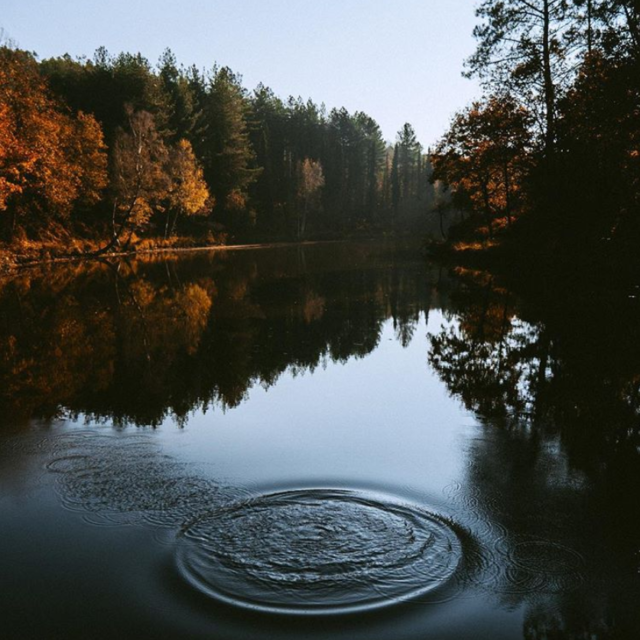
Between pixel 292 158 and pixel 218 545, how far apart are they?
347ft

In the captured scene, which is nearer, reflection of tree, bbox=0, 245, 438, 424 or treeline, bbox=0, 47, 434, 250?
reflection of tree, bbox=0, 245, 438, 424

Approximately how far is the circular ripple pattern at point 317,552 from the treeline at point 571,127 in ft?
53.2

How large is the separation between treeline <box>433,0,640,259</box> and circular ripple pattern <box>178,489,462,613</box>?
16212 mm

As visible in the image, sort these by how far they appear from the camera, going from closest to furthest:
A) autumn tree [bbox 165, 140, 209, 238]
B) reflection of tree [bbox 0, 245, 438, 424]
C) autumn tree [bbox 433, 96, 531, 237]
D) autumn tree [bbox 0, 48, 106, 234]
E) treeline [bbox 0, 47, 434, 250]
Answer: reflection of tree [bbox 0, 245, 438, 424], autumn tree [bbox 433, 96, 531, 237], autumn tree [bbox 0, 48, 106, 234], treeline [bbox 0, 47, 434, 250], autumn tree [bbox 165, 140, 209, 238]

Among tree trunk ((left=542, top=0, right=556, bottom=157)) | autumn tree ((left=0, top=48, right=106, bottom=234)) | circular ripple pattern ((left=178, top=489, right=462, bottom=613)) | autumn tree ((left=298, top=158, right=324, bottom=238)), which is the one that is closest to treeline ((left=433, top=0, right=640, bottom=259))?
tree trunk ((left=542, top=0, right=556, bottom=157))

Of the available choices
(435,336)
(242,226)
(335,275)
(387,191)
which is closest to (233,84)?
(242,226)

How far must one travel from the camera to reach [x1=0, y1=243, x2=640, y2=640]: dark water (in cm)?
464

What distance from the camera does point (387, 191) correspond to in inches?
4604

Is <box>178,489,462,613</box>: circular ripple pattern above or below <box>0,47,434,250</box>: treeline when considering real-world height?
below

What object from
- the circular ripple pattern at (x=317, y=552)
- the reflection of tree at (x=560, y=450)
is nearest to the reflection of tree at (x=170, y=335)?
the reflection of tree at (x=560, y=450)

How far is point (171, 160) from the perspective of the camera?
195 feet

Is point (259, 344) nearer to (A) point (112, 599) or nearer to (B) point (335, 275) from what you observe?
(A) point (112, 599)

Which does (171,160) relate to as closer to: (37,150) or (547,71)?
(37,150)

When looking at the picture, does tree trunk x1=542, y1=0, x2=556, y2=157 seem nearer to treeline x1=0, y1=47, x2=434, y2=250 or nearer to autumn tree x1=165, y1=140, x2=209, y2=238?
treeline x1=0, y1=47, x2=434, y2=250
